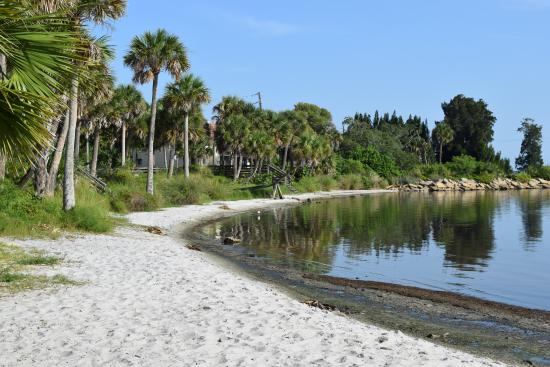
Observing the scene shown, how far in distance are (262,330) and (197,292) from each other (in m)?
3.14

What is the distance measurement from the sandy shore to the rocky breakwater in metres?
89.5

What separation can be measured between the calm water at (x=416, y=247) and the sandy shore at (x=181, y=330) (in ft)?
25.8

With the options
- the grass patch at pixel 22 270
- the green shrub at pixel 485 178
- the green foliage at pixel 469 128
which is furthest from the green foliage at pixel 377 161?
the grass patch at pixel 22 270

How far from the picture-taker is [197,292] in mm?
11859

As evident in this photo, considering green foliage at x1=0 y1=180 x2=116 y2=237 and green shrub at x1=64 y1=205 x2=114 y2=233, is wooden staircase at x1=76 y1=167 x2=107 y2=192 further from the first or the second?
green shrub at x1=64 y1=205 x2=114 y2=233

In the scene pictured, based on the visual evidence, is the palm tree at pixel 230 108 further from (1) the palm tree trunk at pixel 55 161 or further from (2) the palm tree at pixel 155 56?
(1) the palm tree trunk at pixel 55 161

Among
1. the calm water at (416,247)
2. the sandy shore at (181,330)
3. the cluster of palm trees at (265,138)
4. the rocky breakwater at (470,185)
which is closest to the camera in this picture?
the sandy shore at (181,330)

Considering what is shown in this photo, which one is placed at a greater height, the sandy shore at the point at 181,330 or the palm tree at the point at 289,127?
the palm tree at the point at 289,127

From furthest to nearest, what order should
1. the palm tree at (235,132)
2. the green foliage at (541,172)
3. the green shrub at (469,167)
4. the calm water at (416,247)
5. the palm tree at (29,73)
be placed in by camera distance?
the green foliage at (541,172)
the green shrub at (469,167)
the palm tree at (235,132)
the calm water at (416,247)
the palm tree at (29,73)

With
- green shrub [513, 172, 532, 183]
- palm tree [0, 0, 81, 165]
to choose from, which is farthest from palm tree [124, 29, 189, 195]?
green shrub [513, 172, 532, 183]

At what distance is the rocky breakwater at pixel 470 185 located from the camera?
10144 cm

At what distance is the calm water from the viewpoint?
19.0 m

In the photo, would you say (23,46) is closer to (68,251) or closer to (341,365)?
(341,365)

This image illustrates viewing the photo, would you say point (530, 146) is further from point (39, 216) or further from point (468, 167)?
point (39, 216)
